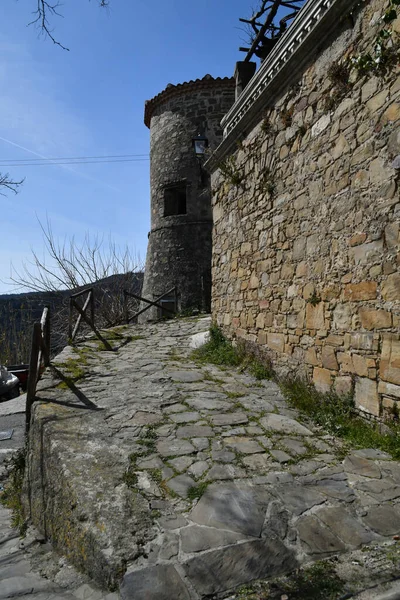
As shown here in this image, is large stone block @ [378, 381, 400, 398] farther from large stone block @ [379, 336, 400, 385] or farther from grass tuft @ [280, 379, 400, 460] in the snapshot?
grass tuft @ [280, 379, 400, 460]

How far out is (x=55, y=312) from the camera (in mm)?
14656

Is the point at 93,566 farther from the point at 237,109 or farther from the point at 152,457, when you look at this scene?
the point at 237,109

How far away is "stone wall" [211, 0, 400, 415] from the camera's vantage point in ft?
9.28

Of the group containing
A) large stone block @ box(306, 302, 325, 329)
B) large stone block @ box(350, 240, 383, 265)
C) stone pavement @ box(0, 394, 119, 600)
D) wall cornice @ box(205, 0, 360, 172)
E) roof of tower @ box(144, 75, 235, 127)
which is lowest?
stone pavement @ box(0, 394, 119, 600)

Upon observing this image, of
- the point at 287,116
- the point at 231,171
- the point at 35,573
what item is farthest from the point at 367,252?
the point at 231,171

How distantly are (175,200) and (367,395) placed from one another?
1094cm

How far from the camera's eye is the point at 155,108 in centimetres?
1312

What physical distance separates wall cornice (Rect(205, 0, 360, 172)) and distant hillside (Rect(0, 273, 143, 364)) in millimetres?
7460

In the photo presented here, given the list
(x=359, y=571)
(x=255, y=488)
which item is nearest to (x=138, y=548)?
(x=255, y=488)

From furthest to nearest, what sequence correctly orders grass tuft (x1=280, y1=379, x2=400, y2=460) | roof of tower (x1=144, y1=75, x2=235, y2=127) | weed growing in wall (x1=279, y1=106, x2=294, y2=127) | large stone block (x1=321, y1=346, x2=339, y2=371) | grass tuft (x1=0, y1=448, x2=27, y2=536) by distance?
1. roof of tower (x1=144, y1=75, x2=235, y2=127)
2. weed growing in wall (x1=279, y1=106, x2=294, y2=127)
3. large stone block (x1=321, y1=346, x2=339, y2=371)
4. grass tuft (x1=0, y1=448, x2=27, y2=536)
5. grass tuft (x1=280, y1=379, x2=400, y2=460)

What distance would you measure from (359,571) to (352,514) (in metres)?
0.39

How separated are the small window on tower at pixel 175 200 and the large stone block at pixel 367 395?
10.4 meters

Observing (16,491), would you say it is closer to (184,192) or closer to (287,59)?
(287,59)

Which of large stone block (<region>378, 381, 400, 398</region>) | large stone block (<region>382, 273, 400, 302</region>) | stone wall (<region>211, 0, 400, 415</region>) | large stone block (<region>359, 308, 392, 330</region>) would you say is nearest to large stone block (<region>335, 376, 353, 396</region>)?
stone wall (<region>211, 0, 400, 415</region>)
